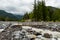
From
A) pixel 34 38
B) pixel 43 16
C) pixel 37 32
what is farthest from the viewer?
pixel 43 16

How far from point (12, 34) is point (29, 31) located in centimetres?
103

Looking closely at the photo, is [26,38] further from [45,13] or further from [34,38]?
[45,13]

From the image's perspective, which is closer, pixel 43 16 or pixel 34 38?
pixel 34 38

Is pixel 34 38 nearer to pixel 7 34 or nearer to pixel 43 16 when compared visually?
pixel 7 34

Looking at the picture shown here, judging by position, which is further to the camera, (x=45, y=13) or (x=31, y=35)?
(x=45, y=13)

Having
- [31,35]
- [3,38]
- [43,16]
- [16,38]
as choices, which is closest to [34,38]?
[31,35]

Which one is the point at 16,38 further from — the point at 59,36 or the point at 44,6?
the point at 44,6

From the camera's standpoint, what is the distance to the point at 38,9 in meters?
54.1

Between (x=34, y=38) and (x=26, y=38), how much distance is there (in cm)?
44

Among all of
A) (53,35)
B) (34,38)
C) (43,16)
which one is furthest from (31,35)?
(43,16)

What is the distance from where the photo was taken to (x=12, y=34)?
1111cm

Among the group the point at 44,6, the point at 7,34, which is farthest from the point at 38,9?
the point at 7,34

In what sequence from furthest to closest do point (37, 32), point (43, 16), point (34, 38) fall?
point (43, 16)
point (37, 32)
point (34, 38)

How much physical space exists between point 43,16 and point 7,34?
4190 centimetres
